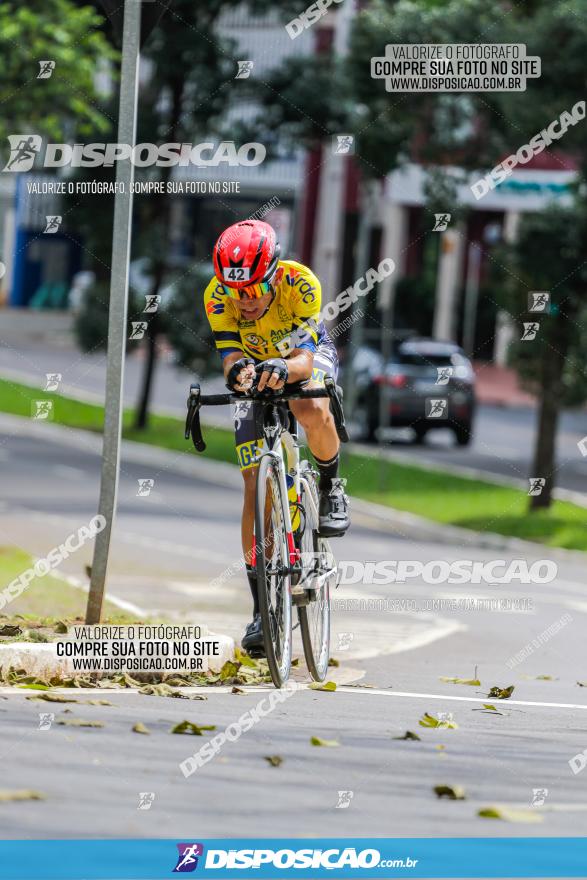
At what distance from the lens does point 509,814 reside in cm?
614

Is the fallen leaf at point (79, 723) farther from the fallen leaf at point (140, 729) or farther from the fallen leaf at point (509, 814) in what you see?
the fallen leaf at point (509, 814)

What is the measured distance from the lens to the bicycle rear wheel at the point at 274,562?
8.27 m

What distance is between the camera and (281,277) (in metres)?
8.73

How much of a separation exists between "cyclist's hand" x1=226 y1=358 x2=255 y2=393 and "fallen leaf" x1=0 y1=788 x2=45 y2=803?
107 inches

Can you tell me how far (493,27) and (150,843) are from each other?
1975cm

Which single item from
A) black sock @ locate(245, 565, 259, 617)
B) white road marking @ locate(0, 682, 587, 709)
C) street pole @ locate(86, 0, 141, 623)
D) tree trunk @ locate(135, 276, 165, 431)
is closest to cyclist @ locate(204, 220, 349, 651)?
black sock @ locate(245, 565, 259, 617)

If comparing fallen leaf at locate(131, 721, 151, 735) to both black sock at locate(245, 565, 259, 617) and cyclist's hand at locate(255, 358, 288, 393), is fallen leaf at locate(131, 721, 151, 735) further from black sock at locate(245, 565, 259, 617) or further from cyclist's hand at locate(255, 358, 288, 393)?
cyclist's hand at locate(255, 358, 288, 393)

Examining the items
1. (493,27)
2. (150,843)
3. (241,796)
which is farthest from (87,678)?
(493,27)

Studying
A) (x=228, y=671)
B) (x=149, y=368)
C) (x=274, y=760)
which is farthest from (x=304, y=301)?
(x=149, y=368)

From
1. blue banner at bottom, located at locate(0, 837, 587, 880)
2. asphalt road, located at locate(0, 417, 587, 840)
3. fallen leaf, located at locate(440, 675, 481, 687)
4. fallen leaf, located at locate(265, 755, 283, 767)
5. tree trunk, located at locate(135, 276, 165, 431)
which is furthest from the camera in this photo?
tree trunk, located at locate(135, 276, 165, 431)

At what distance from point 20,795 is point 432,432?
103ft

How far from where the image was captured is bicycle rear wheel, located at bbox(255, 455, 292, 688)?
27.1ft

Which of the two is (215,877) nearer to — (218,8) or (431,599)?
(431,599)

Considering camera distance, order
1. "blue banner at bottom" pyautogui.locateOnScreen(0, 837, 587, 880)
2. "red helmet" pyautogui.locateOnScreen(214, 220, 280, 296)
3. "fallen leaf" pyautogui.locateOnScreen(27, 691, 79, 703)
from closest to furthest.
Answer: "blue banner at bottom" pyautogui.locateOnScreen(0, 837, 587, 880), "fallen leaf" pyautogui.locateOnScreen(27, 691, 79, 703), "red helmet" pyautogui.locateOnScreen(214, 220, 280, 296)
